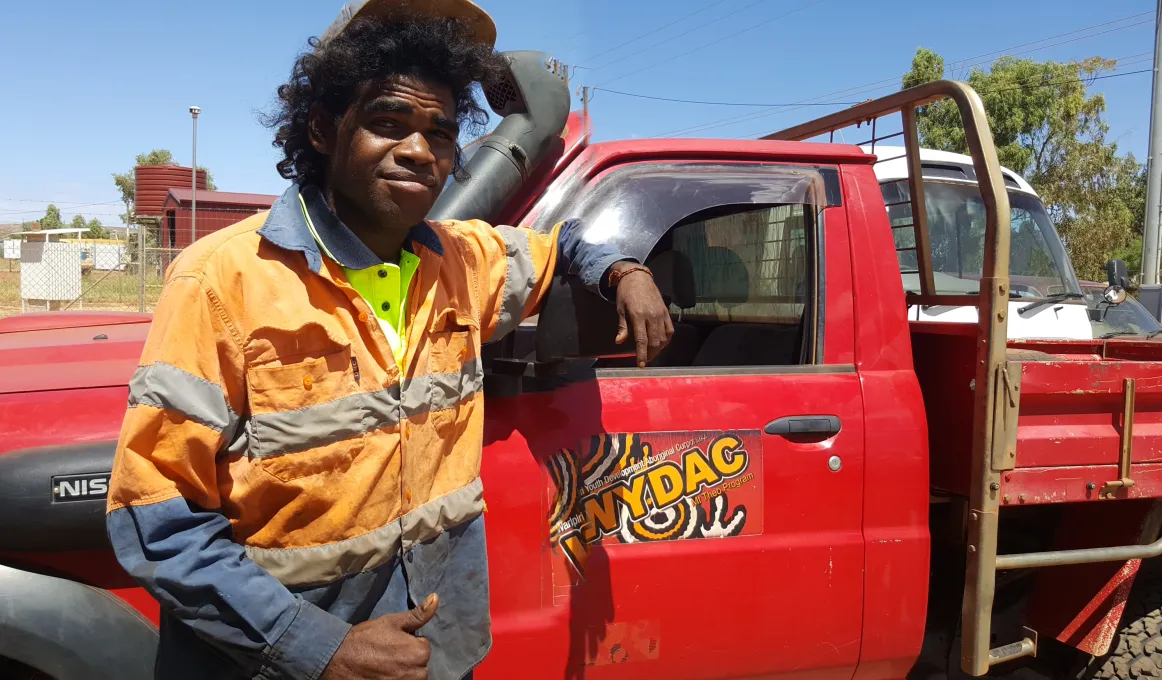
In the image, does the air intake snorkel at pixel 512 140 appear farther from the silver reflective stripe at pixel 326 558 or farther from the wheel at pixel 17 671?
the wheel at pixel 17 671

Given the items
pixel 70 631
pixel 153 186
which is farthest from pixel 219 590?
pixel 153 186

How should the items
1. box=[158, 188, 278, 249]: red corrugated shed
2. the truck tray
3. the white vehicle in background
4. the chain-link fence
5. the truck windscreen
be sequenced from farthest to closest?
box=[158, 188, 278, 249]: red corrugated shed → the chain-link fence → the truck windscreen → the white vehicle in background → the truck tray

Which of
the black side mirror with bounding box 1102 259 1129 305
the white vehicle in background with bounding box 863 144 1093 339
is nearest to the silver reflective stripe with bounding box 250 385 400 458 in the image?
the white vehicle in background with bounding box 863 144 1093 339

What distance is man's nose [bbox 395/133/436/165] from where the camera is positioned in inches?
58.7

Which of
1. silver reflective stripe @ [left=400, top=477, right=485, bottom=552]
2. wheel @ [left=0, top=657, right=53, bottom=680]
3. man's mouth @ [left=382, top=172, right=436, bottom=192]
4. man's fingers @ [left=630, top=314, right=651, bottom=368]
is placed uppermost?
man's mouth @ [left=382, top=172, right=436, bottom=192]

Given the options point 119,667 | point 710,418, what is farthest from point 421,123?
point 119,667

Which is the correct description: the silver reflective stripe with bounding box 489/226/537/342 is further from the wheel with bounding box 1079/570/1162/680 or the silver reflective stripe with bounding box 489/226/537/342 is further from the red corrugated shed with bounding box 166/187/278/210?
the red corrugated shed with bounding box 166/187/278/210

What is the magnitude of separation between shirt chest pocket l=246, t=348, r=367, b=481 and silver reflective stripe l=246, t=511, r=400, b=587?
137 millimetres

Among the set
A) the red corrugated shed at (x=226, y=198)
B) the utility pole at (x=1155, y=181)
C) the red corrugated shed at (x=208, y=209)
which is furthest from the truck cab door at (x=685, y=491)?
the red corrugated shed at (x=226, y=198)

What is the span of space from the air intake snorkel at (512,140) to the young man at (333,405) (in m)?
0.70

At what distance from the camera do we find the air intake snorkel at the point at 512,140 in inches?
97.1

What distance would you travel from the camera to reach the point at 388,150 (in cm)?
149

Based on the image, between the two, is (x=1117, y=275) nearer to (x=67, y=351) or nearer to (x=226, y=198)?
(x=67, y=351)

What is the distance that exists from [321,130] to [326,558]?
0.77 metres
